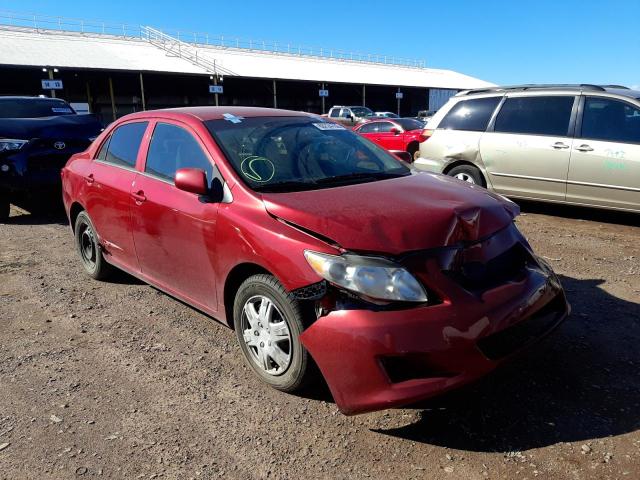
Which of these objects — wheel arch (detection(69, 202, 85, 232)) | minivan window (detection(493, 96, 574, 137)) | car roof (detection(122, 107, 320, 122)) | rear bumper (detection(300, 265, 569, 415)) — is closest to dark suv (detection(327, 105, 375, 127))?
minivan window (detection(493, 96, 574, 137))

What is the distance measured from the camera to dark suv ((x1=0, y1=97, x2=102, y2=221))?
24.7ft

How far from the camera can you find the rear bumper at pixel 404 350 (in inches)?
94.4

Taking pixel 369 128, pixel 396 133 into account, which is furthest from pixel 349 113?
pixel 396 133

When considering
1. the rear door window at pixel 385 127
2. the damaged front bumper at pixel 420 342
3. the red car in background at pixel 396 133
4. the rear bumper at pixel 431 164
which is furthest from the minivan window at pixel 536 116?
the rear door window at pixel 385 127

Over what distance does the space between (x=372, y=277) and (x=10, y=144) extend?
278 inches

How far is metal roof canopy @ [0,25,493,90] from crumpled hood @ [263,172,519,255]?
3087cm

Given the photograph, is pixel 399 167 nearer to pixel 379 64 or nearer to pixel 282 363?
pixel 282 363

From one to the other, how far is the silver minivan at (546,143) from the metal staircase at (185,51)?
2989cm

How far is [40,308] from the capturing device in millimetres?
4445

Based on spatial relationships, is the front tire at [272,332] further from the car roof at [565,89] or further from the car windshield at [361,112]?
the car windshield at [361,112]

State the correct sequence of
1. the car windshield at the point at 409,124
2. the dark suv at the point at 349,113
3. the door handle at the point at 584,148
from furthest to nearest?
1. the dark suv at the point at 349,113
2. the car windshield at the point at 409,124
3. the door handle at the point at 584,148

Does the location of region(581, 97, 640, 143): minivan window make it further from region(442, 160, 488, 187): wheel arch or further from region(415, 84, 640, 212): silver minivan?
region(442, 160, 488, 187): wheel arch

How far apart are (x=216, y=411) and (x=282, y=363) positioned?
17.4 inches

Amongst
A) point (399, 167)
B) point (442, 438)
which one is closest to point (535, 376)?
point (442, 438)
